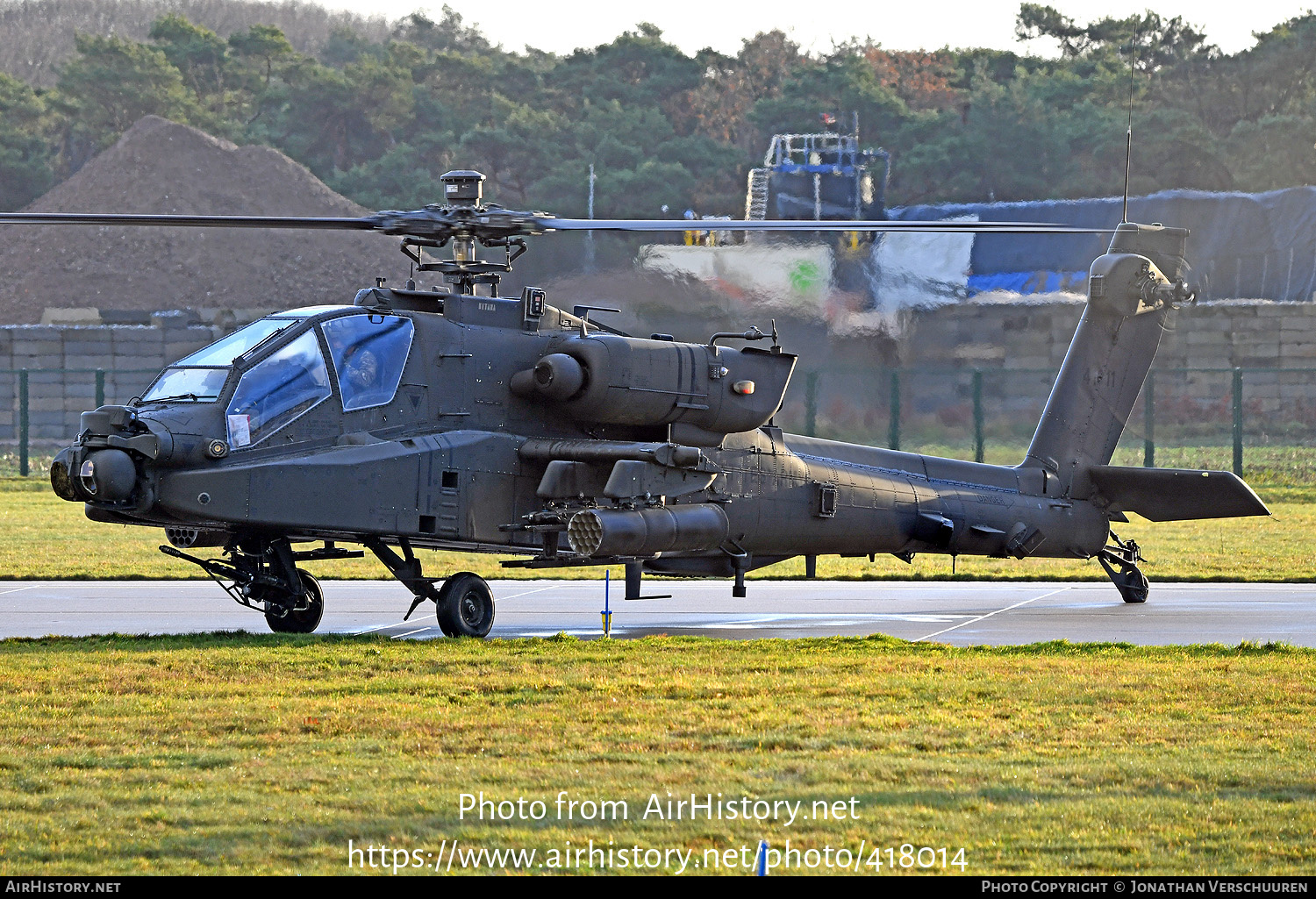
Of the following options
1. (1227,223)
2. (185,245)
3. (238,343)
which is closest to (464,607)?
(238,343)

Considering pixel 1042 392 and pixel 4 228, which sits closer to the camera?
pixel 1042 392

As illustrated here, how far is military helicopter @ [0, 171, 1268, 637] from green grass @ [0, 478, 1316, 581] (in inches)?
169

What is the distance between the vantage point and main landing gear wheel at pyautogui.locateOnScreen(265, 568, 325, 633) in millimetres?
14555

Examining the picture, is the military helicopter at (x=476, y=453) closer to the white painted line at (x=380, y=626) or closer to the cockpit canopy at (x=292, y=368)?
the cockpit canopy at (x=292, y=368)

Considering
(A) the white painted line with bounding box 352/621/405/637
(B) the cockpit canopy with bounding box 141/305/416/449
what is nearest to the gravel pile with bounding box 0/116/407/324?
(A) the white painted line with bounding box 352/621/405/637

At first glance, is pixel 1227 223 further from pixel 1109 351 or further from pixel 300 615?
pixel 300 615

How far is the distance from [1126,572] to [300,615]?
865cm

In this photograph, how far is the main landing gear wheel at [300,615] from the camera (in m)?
14.6

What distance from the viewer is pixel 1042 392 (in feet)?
132

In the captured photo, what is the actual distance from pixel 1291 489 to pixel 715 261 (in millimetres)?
12524

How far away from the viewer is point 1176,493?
1736 cm

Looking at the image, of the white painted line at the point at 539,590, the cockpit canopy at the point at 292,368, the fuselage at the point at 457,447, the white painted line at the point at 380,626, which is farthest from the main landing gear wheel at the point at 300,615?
the white painted line at the point at 539,590

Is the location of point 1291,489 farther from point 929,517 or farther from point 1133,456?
point 929,517

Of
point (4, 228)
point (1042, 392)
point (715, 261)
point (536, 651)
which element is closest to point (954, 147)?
point (1042, 392)
